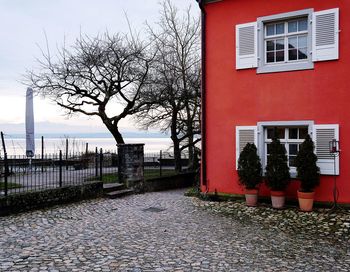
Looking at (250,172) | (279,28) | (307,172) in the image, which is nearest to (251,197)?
(250,172)

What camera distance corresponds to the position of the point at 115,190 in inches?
A: 482

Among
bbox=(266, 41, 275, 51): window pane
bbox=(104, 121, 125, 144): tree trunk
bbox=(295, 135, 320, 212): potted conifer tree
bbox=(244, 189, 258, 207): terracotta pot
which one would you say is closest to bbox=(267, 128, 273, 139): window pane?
bbox=(295, 135, 320, 212): potted conifer tree

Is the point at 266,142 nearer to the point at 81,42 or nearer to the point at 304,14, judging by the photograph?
the point at 304,14

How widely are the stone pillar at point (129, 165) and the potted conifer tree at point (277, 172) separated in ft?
17.6

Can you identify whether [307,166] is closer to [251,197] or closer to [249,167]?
[249,167]

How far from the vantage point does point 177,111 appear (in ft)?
56.5

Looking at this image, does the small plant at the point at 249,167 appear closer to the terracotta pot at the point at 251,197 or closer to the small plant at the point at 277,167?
the terracotta pot at the point at 251,197

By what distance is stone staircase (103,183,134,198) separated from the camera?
1164 centimetres

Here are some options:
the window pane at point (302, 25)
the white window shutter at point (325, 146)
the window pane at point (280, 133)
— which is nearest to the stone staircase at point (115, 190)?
the window pane at point (280, 133)

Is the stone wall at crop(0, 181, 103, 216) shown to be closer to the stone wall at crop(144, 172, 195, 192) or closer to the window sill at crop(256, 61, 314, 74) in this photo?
the stone wall at crop(144, 172, 195, 192)

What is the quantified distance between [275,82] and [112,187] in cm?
639

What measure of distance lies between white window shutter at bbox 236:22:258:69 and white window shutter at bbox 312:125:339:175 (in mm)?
2553

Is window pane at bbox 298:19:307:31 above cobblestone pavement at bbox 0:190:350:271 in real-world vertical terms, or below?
above

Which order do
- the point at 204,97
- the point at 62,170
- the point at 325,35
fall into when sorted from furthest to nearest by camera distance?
the point at 62,170
the point at 204,97
the point at 325,35
